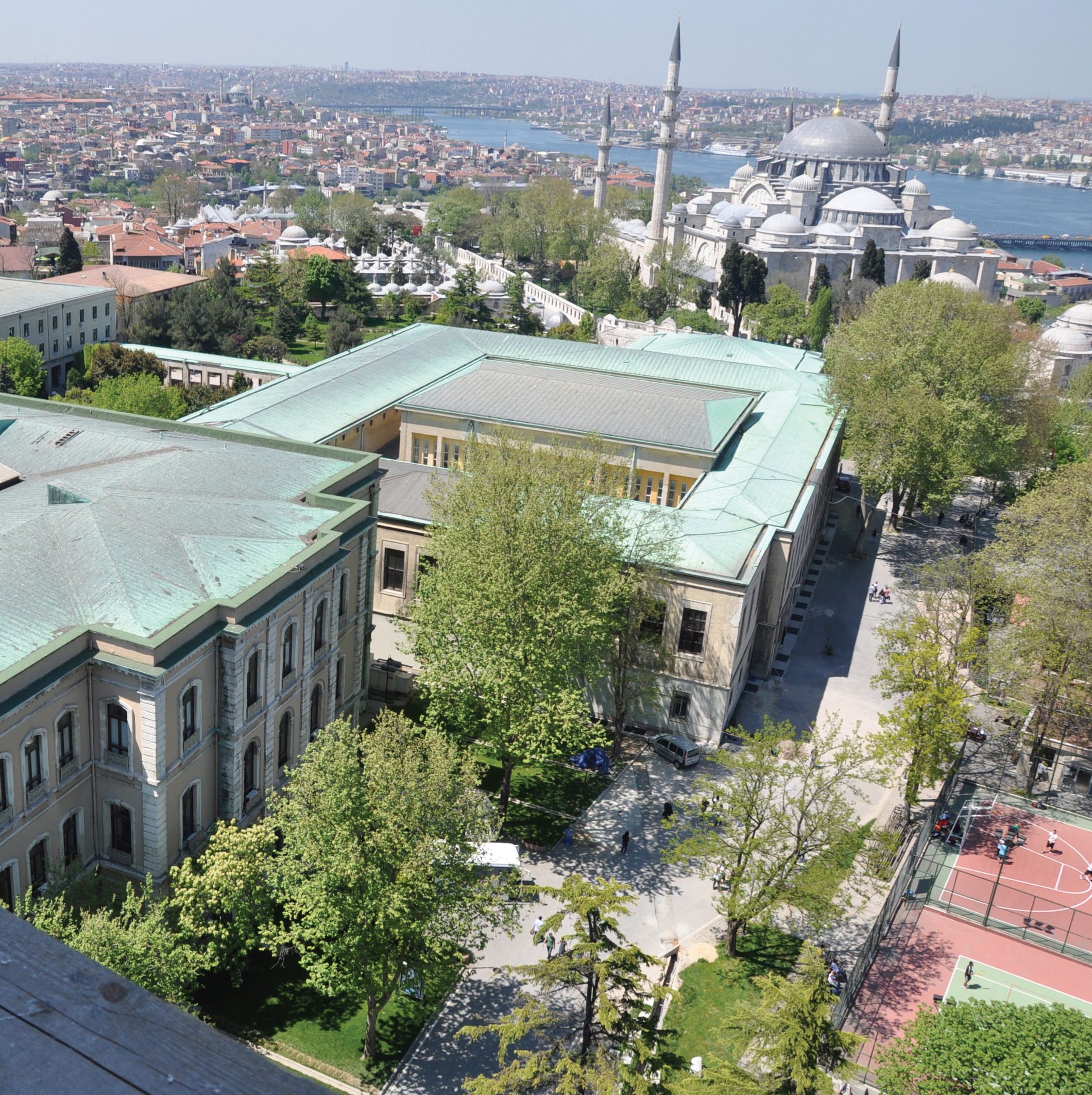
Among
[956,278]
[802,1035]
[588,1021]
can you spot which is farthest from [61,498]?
[956,278]

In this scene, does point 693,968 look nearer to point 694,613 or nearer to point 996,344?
point 694,613

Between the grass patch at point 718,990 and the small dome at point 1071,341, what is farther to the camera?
the small dome at point 1071,341

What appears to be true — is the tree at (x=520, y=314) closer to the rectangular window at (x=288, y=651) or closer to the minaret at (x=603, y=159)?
the minaret at (x=603, y=159)

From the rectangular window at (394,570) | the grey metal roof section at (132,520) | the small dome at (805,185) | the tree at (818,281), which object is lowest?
the rectangular window at (394,570)

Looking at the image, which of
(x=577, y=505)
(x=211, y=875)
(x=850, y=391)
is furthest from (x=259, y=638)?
(x=850, y=391)

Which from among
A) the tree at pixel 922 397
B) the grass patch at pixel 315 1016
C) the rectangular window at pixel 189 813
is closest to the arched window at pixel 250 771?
the rectangular window at pixel 189 813

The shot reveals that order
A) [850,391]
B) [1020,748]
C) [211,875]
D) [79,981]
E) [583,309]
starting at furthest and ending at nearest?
[583,309] → [850,391] → [1020,748] → [211,875] → [79,981]

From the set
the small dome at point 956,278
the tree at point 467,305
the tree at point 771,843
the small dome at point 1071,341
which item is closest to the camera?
the tree at point 771,843
